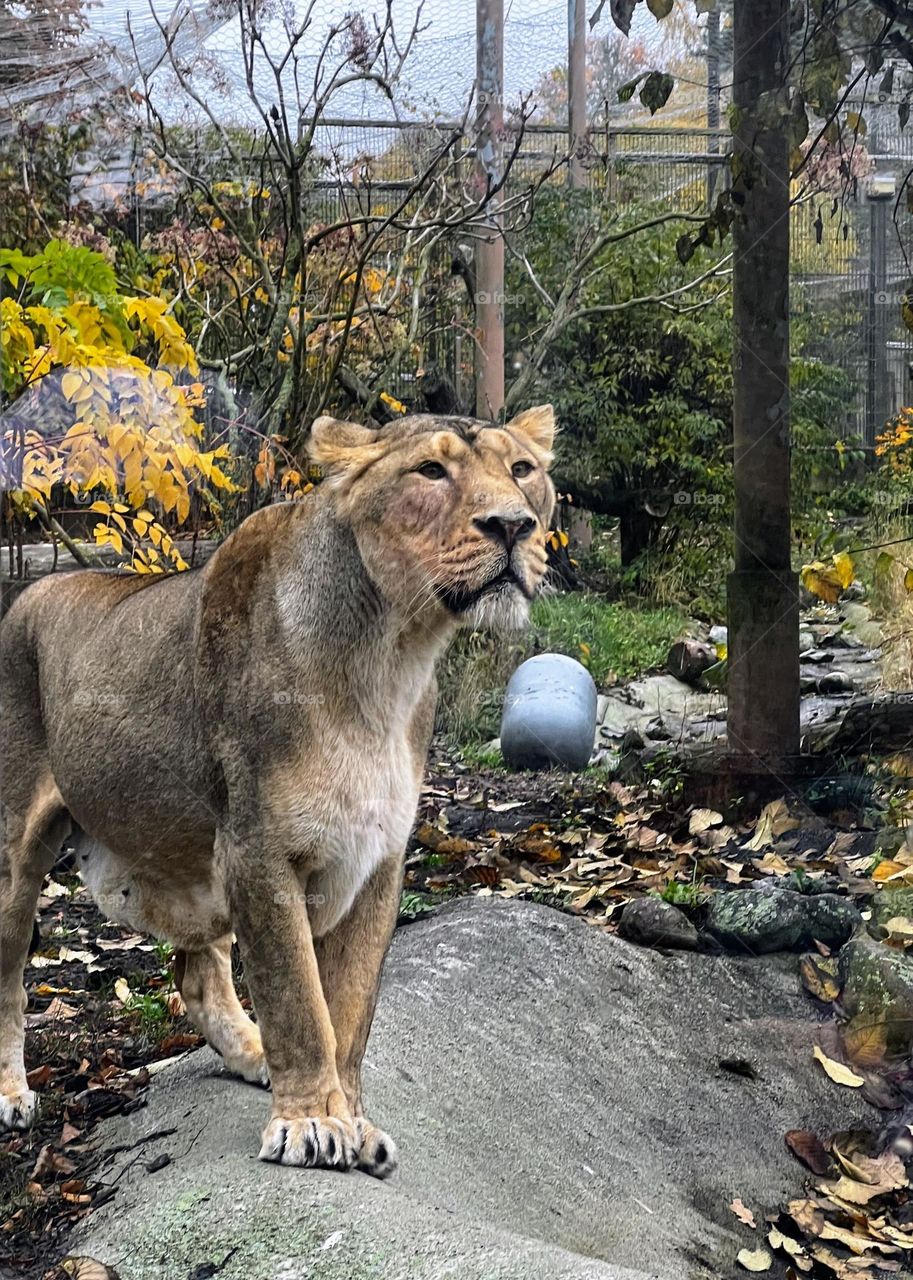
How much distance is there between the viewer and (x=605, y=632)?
403cm

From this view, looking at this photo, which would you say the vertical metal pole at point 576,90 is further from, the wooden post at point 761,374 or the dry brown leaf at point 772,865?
the dry brown leaf at point 772,865

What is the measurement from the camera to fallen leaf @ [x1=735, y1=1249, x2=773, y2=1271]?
298 cm

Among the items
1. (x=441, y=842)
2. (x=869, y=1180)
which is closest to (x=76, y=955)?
(x=441, y=842)

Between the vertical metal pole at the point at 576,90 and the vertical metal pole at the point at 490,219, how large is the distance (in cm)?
18

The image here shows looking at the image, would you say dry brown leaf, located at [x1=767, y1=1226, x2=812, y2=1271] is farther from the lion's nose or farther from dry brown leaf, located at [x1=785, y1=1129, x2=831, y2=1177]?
the lion's nose

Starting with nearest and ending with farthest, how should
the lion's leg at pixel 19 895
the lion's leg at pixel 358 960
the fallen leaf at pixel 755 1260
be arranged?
the lion's leg at pixel 358 960 → the fallen leaf at pixel 755 1260 → the lion's leg at pixel 19 895

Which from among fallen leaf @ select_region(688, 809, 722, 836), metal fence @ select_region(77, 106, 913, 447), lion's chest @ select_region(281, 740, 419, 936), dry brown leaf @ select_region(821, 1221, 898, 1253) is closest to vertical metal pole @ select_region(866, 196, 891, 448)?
metal fence @ select_region(77, 106, 913, 447)

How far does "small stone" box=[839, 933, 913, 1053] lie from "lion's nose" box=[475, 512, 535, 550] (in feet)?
5.84

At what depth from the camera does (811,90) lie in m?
3.83

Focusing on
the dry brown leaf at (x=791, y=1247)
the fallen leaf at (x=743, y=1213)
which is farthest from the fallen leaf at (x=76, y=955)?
the dry brown leaf at (x=791, y=1247)

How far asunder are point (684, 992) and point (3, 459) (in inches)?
85.1

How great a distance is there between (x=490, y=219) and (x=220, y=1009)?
2.16m

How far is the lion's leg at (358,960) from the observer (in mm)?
2791

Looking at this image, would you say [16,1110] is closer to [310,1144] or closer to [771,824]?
[310,1144]
